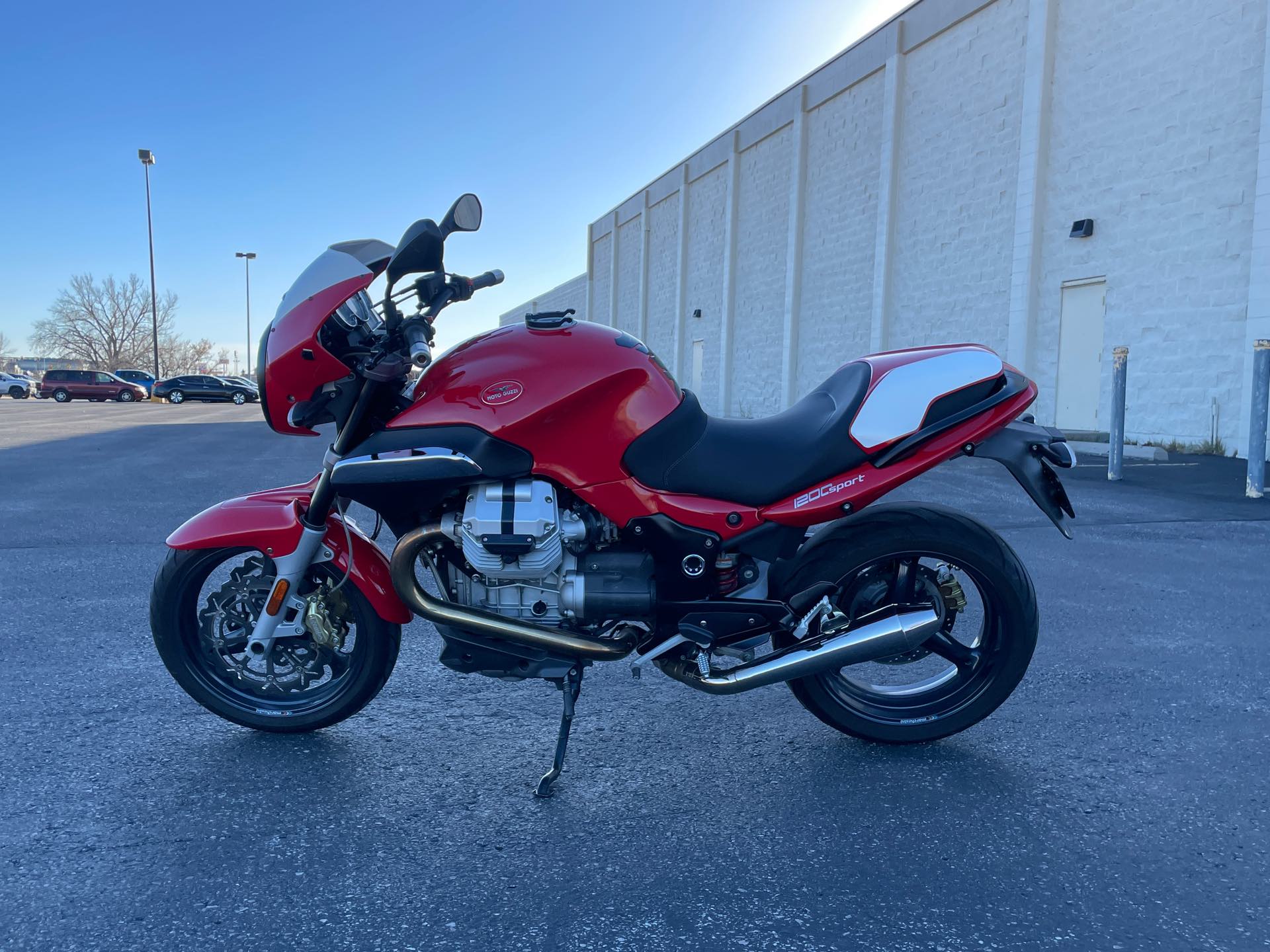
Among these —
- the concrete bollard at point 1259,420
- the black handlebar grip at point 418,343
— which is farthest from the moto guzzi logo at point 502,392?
the concrete bollard at point 1259,420

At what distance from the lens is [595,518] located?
2.69 meters

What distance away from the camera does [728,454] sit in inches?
107

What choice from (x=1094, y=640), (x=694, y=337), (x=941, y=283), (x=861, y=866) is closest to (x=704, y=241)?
(x=694, y=337)

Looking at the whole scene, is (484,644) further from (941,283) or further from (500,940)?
(941,283)

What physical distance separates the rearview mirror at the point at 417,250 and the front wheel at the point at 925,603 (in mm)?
1458

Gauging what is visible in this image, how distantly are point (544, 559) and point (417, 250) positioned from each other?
0.96 metres

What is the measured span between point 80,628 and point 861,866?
3.70 metres

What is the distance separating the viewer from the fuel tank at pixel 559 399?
8.41 ft

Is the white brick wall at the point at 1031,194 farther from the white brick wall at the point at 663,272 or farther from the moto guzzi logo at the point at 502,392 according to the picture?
the moto guzzi logo at the point at 502,392

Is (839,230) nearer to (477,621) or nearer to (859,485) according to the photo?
(859,485)

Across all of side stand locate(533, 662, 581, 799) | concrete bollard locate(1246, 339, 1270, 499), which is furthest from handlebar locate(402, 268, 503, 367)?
concrete bollard locate(1246, 339, 1270, 499)

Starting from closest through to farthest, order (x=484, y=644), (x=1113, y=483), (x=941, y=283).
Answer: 1. (x=484, y=644)
2. (x=1113, y=483)
3. (x=941, y=283)

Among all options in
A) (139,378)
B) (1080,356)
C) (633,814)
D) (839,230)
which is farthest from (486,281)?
(139,378)

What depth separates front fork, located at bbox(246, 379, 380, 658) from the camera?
107 inches
